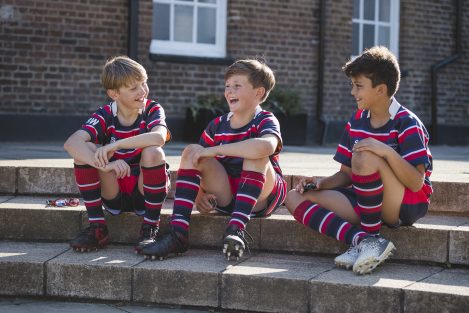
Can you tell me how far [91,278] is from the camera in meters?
3.86

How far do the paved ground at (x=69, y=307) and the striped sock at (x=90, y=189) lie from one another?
20.2 inches

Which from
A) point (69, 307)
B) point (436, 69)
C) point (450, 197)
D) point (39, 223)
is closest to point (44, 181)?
point (39, 223)

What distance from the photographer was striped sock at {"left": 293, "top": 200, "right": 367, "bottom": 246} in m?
3.86

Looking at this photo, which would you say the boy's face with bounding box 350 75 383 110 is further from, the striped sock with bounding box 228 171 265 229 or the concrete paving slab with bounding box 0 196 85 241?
the concrete paving slab with bounding box 0 196 85 241

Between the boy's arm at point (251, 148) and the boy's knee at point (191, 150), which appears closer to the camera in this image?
the boy's arm at point (251, 148)

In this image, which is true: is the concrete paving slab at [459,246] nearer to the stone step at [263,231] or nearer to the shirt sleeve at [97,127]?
the stone step at [263,231]

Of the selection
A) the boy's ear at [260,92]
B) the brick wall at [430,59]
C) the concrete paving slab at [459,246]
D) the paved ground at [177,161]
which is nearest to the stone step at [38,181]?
the paved ground at [177,161]

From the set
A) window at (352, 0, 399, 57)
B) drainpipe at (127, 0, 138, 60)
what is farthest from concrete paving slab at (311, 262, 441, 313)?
window at (352, 0, 399, 57)

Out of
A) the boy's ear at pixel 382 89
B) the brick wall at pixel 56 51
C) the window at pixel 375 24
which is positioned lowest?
the boy's ear at pixel 382 89

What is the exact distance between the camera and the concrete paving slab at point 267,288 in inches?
141

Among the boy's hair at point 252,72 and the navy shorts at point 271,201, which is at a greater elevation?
the boy's hair at point 252,72

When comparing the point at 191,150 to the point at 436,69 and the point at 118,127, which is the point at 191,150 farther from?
the point at 436,69

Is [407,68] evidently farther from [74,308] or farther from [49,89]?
[74,308]

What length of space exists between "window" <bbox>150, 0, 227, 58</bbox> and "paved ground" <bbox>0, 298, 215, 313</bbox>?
18.8 ft
